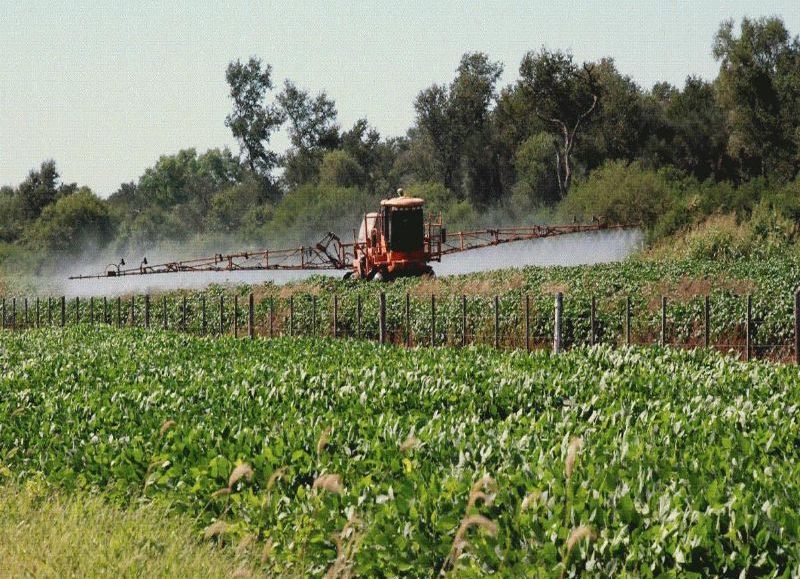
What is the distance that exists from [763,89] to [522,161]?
16.3 m

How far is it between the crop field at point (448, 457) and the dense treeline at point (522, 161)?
3427 centimetres

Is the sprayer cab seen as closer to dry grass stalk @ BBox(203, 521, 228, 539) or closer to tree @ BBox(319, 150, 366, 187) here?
dry grass stalk @ BBox(203, 521, 228, 539)

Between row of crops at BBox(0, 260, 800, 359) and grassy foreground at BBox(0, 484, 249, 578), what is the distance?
15.9m

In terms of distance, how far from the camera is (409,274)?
4600cm

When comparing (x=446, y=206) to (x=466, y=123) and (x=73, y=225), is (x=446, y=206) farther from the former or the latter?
(x=73, y=225)

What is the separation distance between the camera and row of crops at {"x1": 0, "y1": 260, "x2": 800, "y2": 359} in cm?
2572

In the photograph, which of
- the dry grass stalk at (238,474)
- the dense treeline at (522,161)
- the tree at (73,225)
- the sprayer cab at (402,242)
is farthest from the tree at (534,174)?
the dry grass stalk at (238,474)

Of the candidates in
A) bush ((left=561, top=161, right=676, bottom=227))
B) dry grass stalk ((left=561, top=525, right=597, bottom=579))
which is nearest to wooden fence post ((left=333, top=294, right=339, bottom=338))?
dry grass stalk ((left=561, top=525, right=597, bottom=579))

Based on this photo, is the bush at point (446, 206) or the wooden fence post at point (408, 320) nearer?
the wooden fence post at point (408, 320)

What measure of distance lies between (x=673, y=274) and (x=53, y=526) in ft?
93.1

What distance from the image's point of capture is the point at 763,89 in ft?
218

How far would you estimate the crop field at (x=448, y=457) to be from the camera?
21.9ft

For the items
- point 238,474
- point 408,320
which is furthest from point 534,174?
point 238,474

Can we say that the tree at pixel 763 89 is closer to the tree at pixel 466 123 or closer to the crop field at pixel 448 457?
the tree at pixel 466 123
